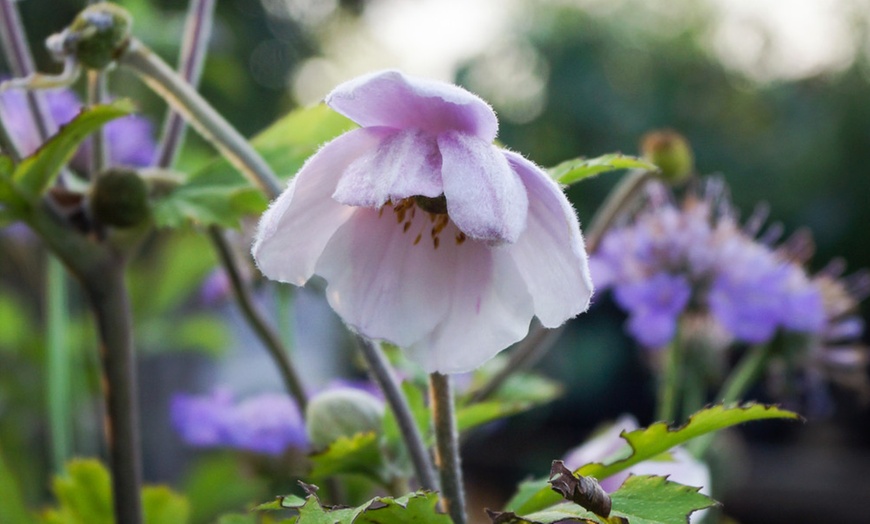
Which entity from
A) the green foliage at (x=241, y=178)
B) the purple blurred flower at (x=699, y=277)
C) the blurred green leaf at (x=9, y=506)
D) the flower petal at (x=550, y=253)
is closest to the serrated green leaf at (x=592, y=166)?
the flower petal at (x=550, y=253)

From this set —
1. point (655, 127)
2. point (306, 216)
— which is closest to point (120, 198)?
point (306, 216)

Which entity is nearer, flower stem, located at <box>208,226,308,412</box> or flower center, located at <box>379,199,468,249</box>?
flower center, located at <box>379,199,468,249</box>

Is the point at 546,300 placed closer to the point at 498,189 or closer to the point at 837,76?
the point at 498,189

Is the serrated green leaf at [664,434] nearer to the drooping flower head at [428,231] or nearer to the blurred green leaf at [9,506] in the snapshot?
the drooping flower head at [428,231]

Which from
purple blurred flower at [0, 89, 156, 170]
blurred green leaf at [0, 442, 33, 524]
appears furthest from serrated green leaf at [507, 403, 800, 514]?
purple blurred flower at [0, 89, 156, 170]

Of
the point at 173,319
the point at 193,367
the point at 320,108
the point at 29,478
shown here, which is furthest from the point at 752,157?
the point at 320,108

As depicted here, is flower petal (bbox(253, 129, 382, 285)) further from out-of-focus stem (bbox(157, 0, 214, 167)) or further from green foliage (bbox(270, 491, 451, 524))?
out-of-focus stem (bbox(157, 0, 214, 167))
